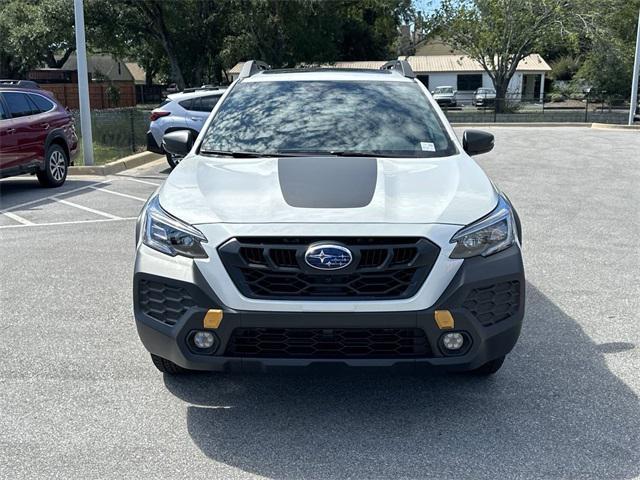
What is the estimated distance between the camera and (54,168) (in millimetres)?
12031

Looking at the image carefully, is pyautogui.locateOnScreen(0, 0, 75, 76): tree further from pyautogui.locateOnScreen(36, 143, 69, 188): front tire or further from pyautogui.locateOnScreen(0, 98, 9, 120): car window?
pyautogui.locateOnScreen(0, 98, 9, 120): car window

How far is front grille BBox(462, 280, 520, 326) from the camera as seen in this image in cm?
326

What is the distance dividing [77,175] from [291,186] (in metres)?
11.6

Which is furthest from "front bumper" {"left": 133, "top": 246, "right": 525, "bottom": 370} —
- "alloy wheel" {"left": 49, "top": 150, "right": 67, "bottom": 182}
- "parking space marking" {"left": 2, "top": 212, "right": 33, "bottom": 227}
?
"alloy wheel" {"left": 49, "top": 150, "right": 67, "bottom": 182}

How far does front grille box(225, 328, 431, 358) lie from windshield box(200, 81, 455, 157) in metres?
1.39

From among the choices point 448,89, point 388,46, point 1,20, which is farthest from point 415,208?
point 388,46

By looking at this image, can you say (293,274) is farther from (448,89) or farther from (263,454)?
(448,89)

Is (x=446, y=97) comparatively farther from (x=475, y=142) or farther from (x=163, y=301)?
(x=163, y=301)

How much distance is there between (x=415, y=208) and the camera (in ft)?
11.1

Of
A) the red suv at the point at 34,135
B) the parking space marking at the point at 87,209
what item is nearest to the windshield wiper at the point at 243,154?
the parking space marking at the point at 87,209

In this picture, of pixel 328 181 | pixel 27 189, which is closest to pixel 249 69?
pixel 328 181

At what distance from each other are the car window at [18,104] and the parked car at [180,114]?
364cm

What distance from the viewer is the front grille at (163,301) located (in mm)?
3299

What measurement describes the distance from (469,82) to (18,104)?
158 feet
